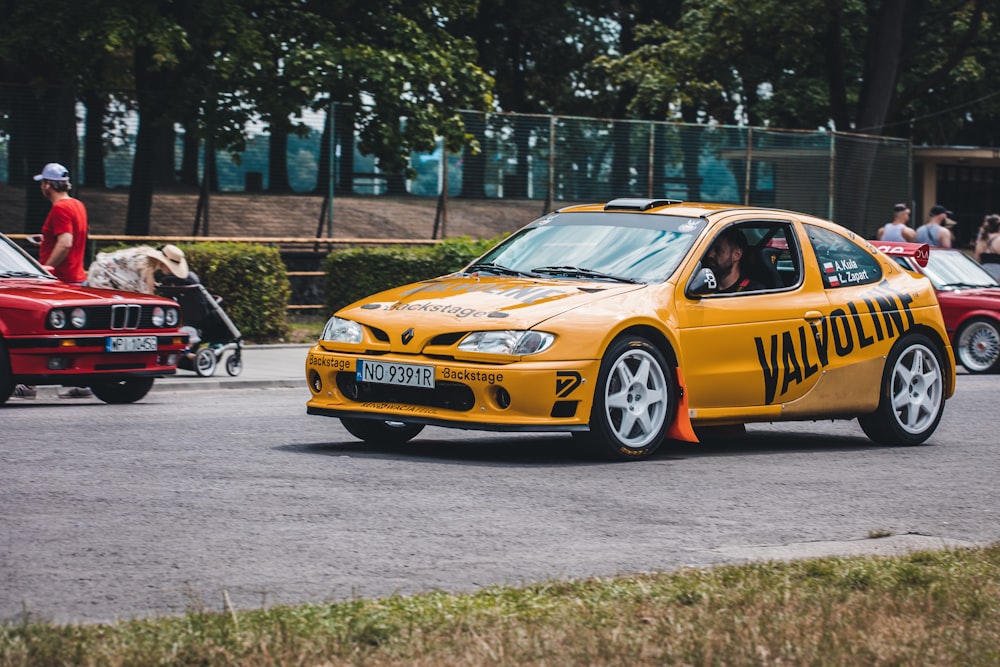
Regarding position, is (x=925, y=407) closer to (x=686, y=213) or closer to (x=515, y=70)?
(x=686, y=213)

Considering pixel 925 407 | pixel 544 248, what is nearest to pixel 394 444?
pixel 544 248

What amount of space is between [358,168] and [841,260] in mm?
13034

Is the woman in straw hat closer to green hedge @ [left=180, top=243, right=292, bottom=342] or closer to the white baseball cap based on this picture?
the white baseball cap

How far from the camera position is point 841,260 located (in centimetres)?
1088

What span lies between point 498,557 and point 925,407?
5644 mm

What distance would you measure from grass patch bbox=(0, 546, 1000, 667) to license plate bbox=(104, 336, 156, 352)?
751cm

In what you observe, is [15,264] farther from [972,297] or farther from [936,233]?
[936,233]

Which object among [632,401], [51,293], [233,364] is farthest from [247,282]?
[632,401]

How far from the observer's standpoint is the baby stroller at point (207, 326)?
15.6 metres

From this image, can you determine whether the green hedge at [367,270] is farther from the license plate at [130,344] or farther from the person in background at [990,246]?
the license plate at [130,344]

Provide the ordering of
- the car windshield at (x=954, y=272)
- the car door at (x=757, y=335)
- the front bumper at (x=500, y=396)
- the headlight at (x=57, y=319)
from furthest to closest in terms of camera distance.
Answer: the car windshield at (x=954, y=272) < the headlight at (x=57, y=319) < the car door at (x=757, y=335) < the front bumper at (x=500, y=396)

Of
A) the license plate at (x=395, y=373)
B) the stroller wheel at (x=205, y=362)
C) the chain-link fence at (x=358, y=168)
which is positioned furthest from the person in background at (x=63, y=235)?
the chain-link fence at (x=358, y=168)

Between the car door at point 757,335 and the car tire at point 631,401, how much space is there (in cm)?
26

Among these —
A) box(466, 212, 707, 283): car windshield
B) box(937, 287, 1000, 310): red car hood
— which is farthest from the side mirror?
box(937, 287, 1000, 310): red car hood
